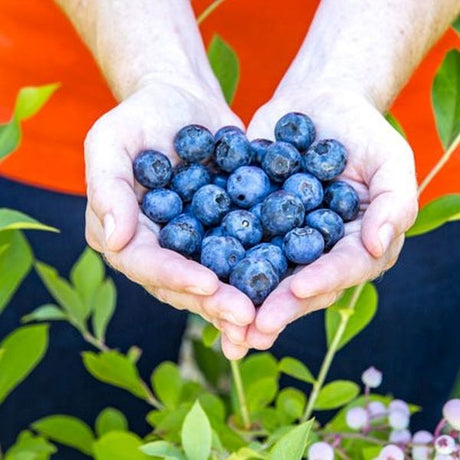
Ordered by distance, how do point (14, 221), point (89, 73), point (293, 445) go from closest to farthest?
point (293, 445), point (14, 221), point (89, 73)

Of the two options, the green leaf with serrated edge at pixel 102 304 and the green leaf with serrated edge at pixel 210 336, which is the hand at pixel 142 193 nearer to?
the green leaf with serrated edge at pixel 210 336

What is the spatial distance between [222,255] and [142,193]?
146mm

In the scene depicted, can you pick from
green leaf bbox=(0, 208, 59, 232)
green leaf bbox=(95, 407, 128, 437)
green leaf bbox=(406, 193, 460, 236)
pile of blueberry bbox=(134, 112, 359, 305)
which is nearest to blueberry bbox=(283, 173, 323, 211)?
pile of blueberry bbox=(134, 112, 359, 305)

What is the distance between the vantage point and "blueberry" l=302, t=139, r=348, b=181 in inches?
37.5

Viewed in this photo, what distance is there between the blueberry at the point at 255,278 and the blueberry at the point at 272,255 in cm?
2

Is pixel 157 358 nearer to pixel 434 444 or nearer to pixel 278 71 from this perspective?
pixel 278 71

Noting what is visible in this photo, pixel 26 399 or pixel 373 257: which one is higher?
pixel 373 257

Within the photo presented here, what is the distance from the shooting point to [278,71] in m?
1.26

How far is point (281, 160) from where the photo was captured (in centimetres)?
98

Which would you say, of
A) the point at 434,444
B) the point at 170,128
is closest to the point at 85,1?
the point at 170,128

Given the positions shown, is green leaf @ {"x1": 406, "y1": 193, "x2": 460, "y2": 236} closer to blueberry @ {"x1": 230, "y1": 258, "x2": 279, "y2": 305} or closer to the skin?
the skin

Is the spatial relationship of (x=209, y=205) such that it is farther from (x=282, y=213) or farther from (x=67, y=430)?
(x=67, y=430)

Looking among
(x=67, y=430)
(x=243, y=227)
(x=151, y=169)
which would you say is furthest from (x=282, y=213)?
(x=67, y=430)

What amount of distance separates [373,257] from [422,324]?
28.3 inches
